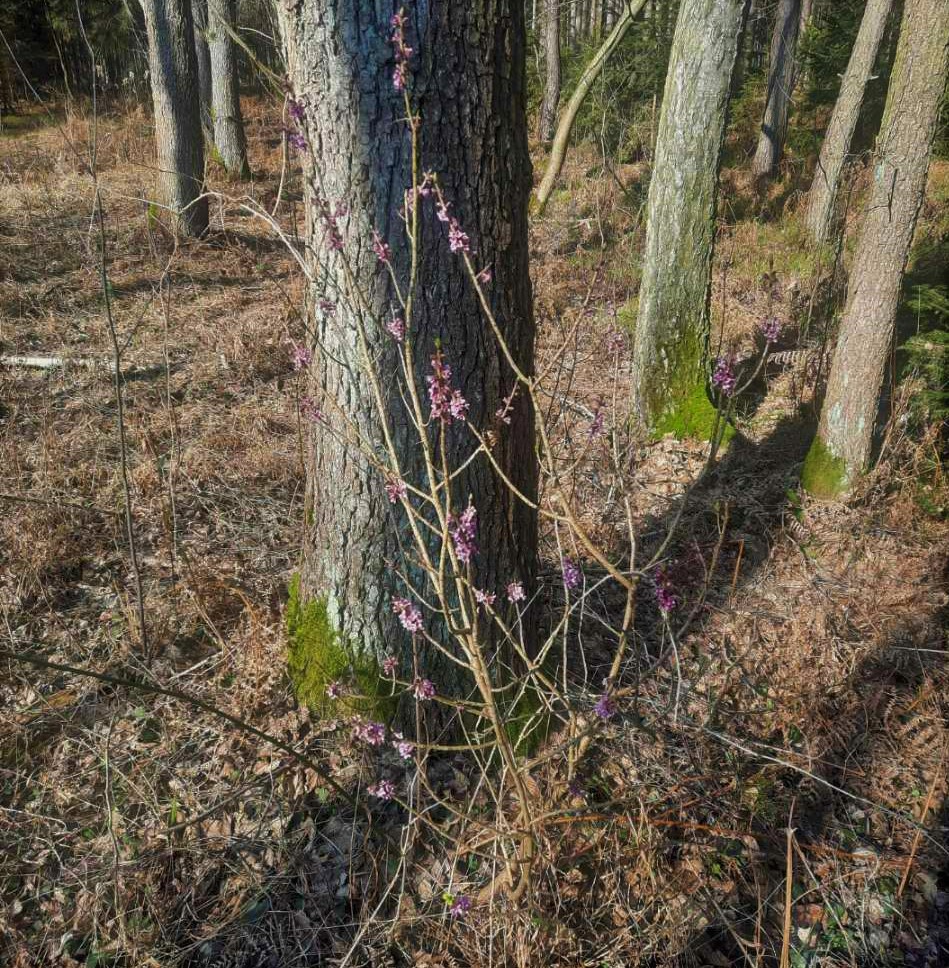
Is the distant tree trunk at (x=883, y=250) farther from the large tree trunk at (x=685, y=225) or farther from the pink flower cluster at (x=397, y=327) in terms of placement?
the pink flower cluster at (x=397, y=327)

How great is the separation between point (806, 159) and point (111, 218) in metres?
11.1

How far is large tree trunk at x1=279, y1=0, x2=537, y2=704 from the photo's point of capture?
1928 millimetres

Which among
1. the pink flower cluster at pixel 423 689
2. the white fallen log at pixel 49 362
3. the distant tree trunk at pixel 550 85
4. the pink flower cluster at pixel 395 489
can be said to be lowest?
the white fallen log at pixel 49 362

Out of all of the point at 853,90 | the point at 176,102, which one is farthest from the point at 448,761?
the point at 853,90

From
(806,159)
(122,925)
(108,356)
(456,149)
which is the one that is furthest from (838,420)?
(806,159)

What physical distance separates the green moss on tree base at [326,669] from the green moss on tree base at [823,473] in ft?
10.2

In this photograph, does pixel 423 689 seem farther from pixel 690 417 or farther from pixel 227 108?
pixel 227 108

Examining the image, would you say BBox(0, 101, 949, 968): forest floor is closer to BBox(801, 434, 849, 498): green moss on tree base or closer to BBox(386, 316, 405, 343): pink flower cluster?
BBox(801, 434, 849, 498): green moss on tree base

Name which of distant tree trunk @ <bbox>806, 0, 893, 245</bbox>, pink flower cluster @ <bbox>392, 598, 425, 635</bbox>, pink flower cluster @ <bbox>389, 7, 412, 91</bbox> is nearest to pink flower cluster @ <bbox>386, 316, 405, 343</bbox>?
pink flower cluster @ <bbox>389, 7, 412, 91</bbox>

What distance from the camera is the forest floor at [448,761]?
2.16 m

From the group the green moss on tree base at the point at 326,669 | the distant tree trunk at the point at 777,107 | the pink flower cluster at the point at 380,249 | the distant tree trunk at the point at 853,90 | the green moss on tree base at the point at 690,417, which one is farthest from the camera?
the distant tree trunk at the point at 777,107

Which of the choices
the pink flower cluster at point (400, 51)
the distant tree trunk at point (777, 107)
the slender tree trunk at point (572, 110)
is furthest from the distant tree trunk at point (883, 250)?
the distant tree trunk at point (777, 107)

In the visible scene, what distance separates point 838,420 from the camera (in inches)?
165

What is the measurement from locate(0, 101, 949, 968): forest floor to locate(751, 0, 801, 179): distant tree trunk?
8314mm
